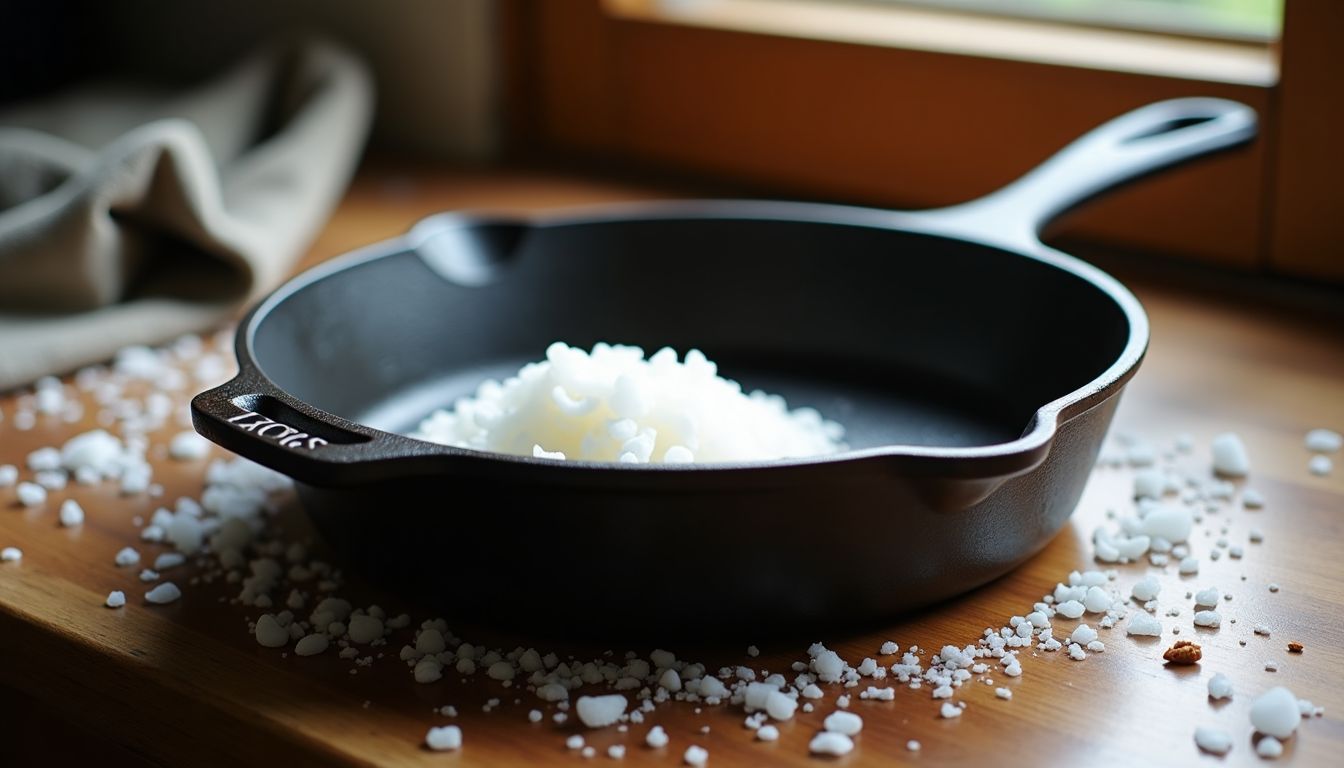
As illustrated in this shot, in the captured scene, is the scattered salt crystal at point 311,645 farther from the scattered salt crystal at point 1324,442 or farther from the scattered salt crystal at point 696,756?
the scattered salt crystal at point 1324,442

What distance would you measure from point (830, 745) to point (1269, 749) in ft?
0.46

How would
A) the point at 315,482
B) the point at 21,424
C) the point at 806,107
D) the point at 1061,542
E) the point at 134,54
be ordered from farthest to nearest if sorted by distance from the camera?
the point at 134,54 < the point at 806,107 < the point at 21,424 < the point at 1061,542 < the point at 315,482

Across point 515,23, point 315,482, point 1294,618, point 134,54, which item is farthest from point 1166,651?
Answer: point 134,54

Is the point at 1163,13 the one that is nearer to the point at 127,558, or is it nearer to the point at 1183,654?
the point at 1183,654

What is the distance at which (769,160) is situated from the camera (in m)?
1.11

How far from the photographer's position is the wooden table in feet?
1.52

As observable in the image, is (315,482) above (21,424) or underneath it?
above

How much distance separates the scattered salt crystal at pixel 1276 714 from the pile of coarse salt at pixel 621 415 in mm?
201

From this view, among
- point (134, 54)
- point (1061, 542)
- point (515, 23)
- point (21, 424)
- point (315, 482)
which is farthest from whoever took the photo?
point (134, 54)

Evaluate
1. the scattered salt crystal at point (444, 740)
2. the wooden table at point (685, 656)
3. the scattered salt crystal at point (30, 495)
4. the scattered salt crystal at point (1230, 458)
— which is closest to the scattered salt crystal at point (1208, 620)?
the wooden table at point (685, 656)

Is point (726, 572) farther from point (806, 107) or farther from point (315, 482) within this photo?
point (806, 107)

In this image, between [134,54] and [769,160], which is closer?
[769,160]

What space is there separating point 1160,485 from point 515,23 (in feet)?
2.48

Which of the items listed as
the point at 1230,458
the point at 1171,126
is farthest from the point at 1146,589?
Result: the point at 1171,126
